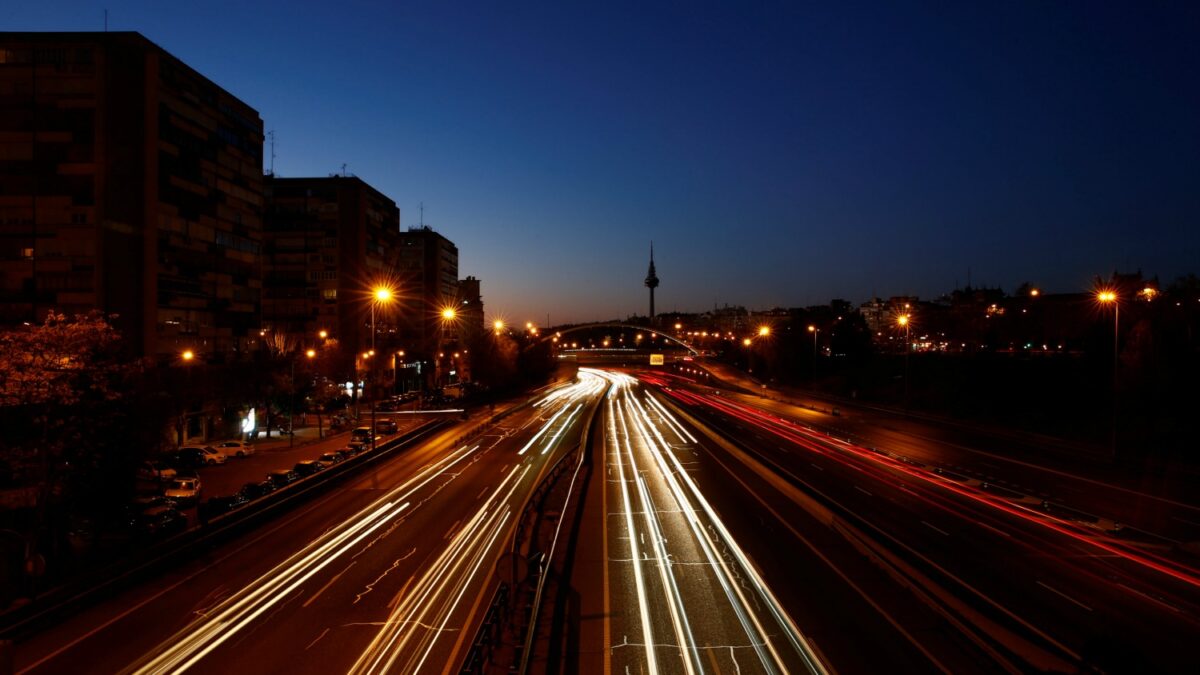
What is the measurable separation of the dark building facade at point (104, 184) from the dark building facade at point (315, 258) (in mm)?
26523

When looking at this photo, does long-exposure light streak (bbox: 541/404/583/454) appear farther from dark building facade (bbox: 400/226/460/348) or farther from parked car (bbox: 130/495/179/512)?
dark building facade (bbox: 400/226/460/348)

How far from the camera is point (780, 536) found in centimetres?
2020

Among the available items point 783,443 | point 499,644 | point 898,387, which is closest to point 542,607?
point 499,644

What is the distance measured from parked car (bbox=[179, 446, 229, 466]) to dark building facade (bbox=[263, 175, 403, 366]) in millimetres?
32416

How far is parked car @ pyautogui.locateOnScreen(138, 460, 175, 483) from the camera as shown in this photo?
93.5ft

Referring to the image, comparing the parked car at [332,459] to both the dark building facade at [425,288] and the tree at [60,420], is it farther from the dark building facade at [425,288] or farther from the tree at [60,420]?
the dark building facade at [425,288]

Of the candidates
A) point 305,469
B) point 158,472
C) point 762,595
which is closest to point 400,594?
point 762,595

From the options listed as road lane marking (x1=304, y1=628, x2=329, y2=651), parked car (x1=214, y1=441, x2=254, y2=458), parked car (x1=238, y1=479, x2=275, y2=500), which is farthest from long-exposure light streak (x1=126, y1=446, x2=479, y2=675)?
parked car (x1=214, y1=441, x2=254, y2=458)

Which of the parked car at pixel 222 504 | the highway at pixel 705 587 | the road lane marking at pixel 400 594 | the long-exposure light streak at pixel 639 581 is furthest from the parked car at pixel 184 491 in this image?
the long-exposure light streak at pixel 639 581

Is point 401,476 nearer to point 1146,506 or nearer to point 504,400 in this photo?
point 1146,506

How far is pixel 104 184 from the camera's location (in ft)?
126

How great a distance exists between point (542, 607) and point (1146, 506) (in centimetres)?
2313

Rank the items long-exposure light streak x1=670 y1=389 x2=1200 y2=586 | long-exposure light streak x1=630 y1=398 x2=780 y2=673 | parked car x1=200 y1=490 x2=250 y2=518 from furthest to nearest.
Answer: parked car x1=200 y1=490 x2=250 y2=518, long-exposure light streak x1=670 y1=389 x2=1200 y2=586, long-exposure light streak x1=630 y1=398 x2=780 y2=673

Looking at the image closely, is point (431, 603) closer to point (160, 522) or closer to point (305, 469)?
point (160, 522)
